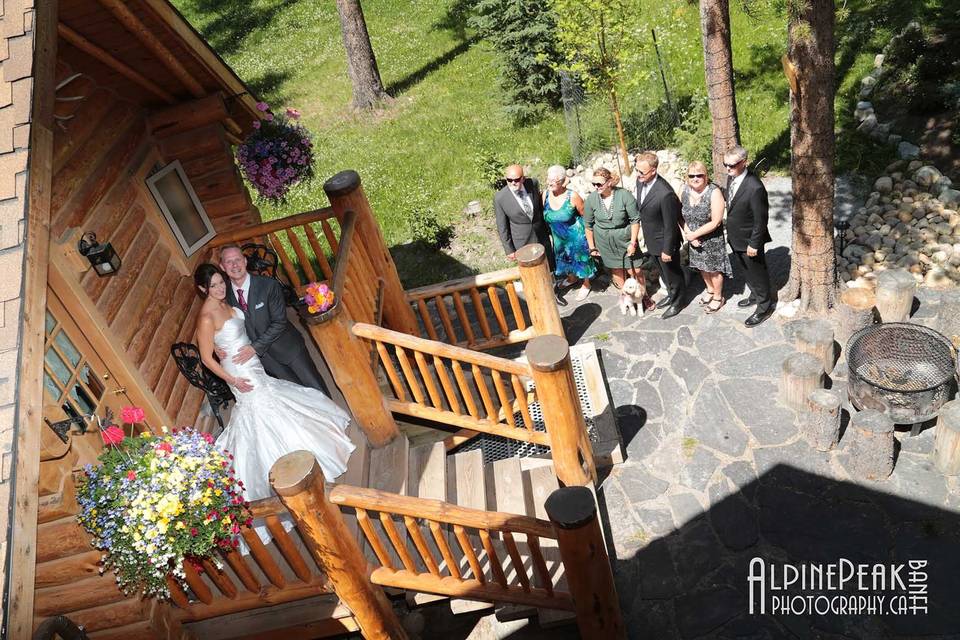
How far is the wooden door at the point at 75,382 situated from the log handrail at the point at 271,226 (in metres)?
2.67

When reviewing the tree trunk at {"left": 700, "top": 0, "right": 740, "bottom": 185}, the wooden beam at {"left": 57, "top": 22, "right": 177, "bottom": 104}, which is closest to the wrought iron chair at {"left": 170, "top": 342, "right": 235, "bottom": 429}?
the wooden beam at {"left": 57, "top": 22, "right": 177, "bottom": 104}

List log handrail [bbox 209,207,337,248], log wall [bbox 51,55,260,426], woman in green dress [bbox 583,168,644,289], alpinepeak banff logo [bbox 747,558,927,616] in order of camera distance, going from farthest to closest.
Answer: woman in green dress [bbox 583,168,644,289] → log handrail [bbox 209,207,337,248] → log wall [bbox 51,55,260,426] → alpinepeak banff logo [bbox 747,558,927,616]

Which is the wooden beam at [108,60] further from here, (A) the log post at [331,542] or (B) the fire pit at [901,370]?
(B) the fire pit at [901,370]

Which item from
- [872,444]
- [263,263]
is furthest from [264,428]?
[872,444]

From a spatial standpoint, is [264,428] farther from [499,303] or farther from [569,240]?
[569,240]

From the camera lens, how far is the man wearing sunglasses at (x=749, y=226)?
805 cm

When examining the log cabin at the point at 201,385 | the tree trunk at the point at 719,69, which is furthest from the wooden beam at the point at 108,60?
the tree trunk at the point at 719,69

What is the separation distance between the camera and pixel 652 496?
7.27m

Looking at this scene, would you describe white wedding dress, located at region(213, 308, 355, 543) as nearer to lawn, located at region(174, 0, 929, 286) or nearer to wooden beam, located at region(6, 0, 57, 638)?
wooden beam, located at region(6, 0, 57, 638)

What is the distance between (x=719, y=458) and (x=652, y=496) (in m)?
0.80

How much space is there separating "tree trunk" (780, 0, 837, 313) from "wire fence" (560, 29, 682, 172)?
183 inches

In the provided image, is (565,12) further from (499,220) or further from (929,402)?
(929,402)

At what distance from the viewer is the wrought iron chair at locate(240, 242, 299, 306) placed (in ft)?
26.1

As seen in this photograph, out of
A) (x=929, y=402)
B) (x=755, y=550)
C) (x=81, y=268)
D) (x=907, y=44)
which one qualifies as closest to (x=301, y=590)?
(x=81, y=268)
